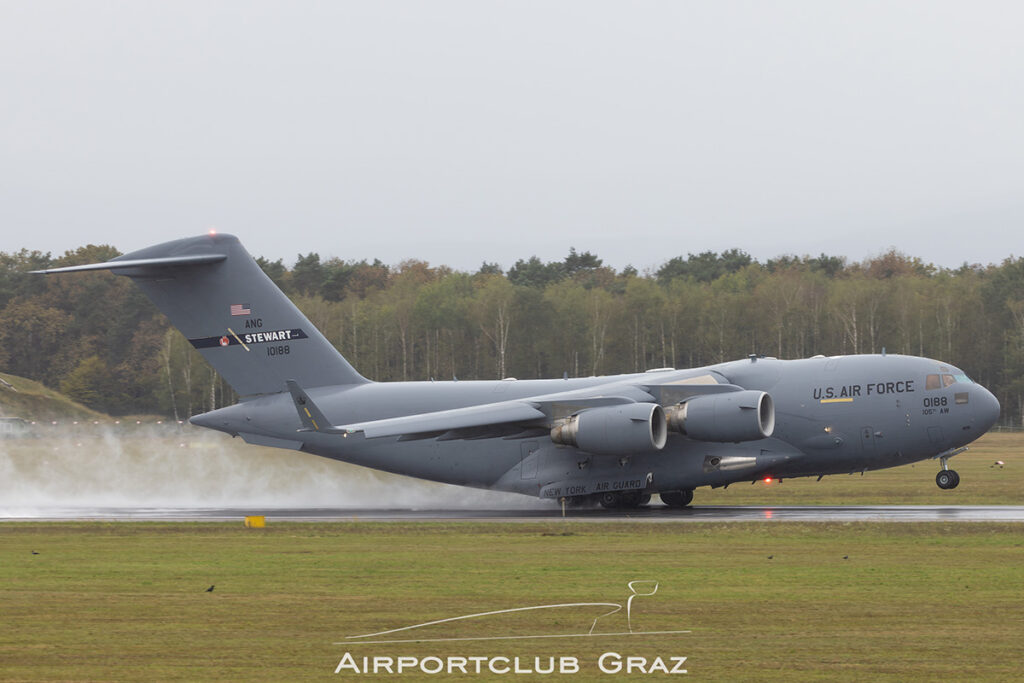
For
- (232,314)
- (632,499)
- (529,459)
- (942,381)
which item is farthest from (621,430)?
(232,314)

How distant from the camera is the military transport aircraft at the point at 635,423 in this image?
79.9 feet

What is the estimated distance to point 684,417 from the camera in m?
24.3

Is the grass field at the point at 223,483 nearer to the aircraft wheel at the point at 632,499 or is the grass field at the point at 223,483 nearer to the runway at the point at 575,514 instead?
the runway at the point at 575,514

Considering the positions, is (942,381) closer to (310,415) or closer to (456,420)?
(456,420)

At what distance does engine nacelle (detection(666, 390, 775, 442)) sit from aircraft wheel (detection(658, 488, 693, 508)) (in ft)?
7.93

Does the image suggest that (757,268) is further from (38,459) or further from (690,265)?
(38,459)

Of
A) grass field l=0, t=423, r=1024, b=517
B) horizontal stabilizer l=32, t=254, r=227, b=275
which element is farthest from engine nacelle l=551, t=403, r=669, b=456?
horizontal stabilizer l=32, t=254, r=227, b=275

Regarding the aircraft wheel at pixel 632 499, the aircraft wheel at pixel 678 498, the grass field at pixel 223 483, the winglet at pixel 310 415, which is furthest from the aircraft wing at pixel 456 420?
the grass field at pixel 223 483

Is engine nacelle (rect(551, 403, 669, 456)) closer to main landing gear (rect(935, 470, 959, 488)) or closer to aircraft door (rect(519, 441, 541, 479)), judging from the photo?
aircraft door (rect(519, 441, 541, 479))

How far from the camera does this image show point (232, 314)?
1115 inches

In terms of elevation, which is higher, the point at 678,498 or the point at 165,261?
the point at 165,261

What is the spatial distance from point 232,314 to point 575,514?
920 cm

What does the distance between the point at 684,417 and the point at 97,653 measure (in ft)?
51.1

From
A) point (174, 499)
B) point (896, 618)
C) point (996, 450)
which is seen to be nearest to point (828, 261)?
point (996, 450)
